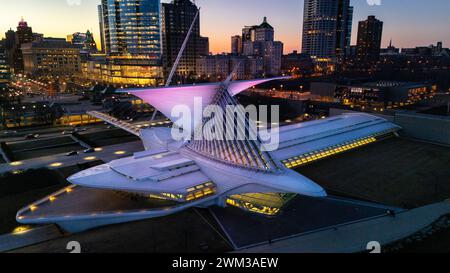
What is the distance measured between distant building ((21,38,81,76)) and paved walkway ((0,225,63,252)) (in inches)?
6742

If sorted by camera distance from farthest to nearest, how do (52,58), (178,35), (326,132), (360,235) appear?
1. (52,58)
2. (178,35)
3. (326,132)
4. (360,235)

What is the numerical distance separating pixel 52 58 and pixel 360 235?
19768 centimetres

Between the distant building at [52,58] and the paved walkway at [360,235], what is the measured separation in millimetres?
184503

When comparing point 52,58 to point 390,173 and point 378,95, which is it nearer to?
point 378,95

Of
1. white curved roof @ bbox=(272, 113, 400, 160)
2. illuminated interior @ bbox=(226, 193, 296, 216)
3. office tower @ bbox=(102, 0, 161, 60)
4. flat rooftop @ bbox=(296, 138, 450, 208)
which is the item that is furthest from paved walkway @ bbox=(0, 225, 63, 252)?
office tower @ bbox=(102, 0, 161, 60)

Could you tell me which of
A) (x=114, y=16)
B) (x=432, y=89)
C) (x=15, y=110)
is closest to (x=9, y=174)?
(x=15, y=110)

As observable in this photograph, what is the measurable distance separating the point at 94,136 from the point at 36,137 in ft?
35.0

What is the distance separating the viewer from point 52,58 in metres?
177

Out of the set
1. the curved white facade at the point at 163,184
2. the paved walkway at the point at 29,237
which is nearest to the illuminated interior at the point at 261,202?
the curved white facade at the point at 163,184

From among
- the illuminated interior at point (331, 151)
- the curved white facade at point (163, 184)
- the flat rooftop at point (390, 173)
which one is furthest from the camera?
the illuminated interior at point (331, 151)

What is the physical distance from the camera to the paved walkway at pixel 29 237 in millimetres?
22766

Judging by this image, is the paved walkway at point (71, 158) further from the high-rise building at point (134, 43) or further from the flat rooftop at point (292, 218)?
the high-rise building at point (134, 43)

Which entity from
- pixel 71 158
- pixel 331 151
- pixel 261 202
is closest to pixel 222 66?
pixel 71 158
